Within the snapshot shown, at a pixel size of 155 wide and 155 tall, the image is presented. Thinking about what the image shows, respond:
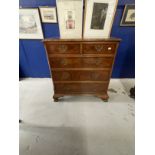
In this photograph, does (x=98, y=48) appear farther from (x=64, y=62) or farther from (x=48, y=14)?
(x=48, y=14)

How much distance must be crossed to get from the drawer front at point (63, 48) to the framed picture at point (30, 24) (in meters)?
0.75

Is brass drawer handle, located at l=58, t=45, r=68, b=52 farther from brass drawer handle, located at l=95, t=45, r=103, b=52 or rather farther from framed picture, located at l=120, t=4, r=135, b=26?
framed picture, located at l=120, t=4, r=135, b=26

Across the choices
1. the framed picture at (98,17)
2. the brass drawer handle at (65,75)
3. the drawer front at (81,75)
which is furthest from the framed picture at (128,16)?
the brass drawer handle at (65,75)

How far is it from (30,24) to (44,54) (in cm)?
59

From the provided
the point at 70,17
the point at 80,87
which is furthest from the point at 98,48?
the point at 80,87

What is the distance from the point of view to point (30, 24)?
89.2 inches

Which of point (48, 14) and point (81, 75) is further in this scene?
point (48, 14)

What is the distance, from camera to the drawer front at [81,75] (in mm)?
1966

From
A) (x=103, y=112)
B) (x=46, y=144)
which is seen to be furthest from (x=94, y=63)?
(x=46, y=144)

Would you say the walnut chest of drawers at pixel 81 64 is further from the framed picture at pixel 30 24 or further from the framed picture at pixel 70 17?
the framed picture at pixel 30 24
